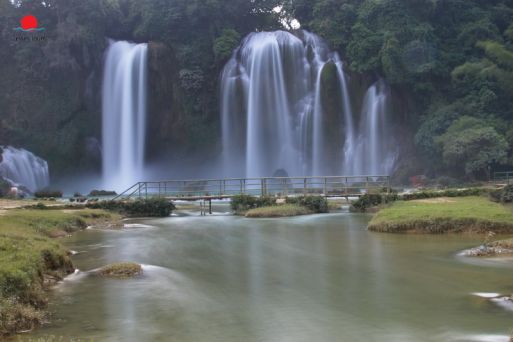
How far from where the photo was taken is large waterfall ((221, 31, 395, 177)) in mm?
56219

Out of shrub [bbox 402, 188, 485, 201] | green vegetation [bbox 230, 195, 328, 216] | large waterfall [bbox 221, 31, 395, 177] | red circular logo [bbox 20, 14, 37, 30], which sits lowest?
green vegetation [bbox 230, 195, 328, 216]

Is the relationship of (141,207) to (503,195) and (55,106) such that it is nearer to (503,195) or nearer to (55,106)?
(503,195)

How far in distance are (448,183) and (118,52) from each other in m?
37.0

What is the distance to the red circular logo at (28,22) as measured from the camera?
204ft

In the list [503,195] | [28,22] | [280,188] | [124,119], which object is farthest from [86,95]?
[503,195]

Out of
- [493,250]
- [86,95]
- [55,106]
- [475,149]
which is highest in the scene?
[86,95]

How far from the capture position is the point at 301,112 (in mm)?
57188

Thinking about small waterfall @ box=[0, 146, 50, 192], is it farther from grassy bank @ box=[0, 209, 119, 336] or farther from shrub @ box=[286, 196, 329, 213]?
grassy bank @ box=[0, 209, 119, 336]

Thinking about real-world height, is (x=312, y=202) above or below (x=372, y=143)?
below

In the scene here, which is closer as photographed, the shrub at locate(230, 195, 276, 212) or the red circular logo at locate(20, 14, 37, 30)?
the shrub at locate(230, 195, 276, 212)

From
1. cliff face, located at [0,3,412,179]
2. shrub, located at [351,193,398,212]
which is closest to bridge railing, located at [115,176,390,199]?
shrub, located at [351,193,398,212]

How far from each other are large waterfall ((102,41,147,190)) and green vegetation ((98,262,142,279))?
46.5 metres

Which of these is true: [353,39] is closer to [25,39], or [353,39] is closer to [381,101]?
[381,101]

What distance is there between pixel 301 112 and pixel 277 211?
2722cm
